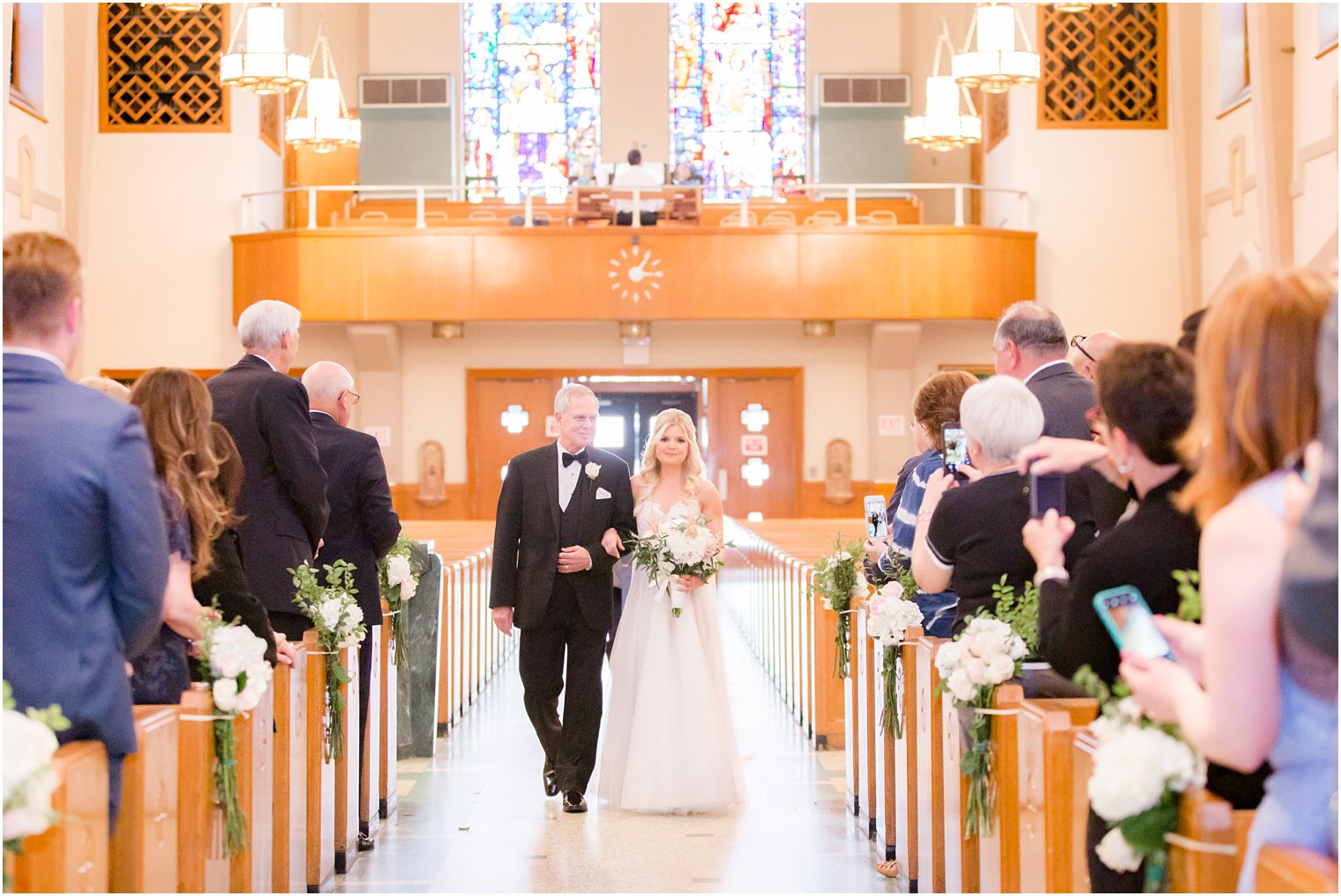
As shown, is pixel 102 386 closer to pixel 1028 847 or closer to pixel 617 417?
pixel 1028 847

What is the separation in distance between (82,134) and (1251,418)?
15.4 m

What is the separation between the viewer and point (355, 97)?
19.1 m

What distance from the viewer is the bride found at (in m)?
5.49

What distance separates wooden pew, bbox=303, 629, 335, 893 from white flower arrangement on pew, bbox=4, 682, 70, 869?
7.14 ft

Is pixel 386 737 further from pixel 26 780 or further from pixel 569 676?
pixel 26 780

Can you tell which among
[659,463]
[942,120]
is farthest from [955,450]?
[942,120]

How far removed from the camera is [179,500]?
10.4ft

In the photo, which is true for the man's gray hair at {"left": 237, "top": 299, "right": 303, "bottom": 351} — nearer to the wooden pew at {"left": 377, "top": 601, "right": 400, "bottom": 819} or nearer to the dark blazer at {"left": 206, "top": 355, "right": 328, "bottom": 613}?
the dark blazer at {"left": 206, "top": 355, "right": 328, "bottom": 613}

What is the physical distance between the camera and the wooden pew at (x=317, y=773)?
4.32 m

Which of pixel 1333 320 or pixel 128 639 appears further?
pixel 128 639

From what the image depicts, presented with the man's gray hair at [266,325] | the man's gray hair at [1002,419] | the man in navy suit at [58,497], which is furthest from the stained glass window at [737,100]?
the man in navy suit at [58,497]

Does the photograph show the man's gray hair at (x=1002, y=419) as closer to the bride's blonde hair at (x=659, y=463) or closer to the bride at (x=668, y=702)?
the bride at (x=668, y=702)

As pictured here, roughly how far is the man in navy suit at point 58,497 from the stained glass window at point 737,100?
17.4 meters

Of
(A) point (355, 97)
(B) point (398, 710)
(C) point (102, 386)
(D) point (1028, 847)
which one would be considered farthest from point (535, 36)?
(D) point (1028, 847)
